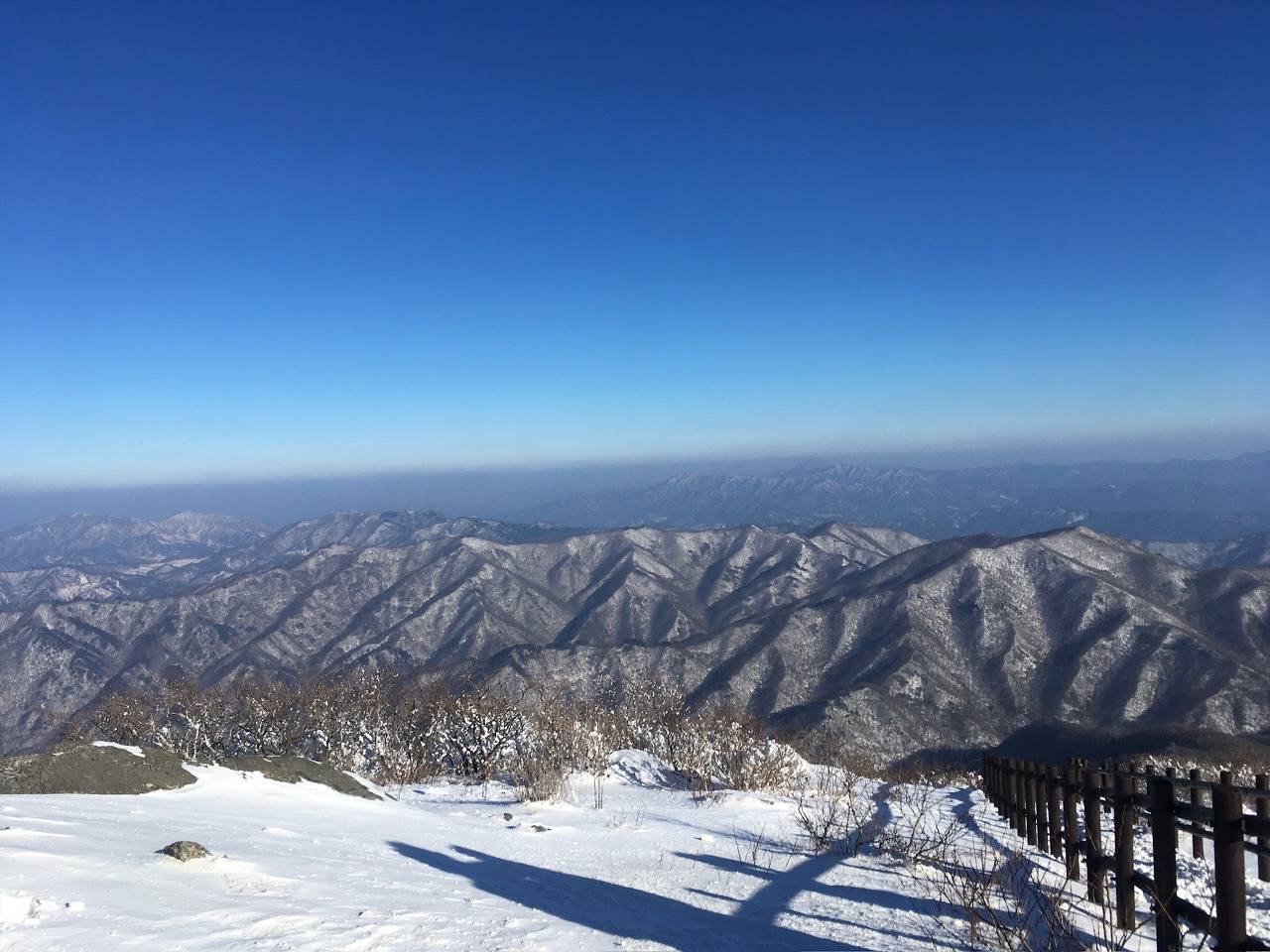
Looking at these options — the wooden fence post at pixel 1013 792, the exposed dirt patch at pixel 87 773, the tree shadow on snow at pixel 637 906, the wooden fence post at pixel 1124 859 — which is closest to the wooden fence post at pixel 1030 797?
the wooden fence post at pixel 1013 792

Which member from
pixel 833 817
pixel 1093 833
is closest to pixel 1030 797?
pixel 833 817

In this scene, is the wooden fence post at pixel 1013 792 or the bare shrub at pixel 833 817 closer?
the bare shrub at pixel 833 817

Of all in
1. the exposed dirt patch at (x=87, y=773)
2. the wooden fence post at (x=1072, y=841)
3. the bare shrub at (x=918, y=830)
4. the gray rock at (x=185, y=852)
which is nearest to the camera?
the gray rock at (x=185, y=852)

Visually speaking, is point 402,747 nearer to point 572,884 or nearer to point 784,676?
point 572,884

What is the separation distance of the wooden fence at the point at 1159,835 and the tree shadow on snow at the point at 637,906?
86.9 inches

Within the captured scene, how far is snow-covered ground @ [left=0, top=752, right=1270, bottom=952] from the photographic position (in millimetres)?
4379

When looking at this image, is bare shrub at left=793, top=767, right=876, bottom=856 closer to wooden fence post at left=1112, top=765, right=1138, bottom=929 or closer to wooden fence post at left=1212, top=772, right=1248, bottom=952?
wooden fence post at left=1112, top=765, right=1138, bottom=929

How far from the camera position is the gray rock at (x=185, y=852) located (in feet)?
17.9

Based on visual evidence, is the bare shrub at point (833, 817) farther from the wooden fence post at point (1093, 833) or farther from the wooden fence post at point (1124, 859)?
the wooden fence post at point (1124, 859)

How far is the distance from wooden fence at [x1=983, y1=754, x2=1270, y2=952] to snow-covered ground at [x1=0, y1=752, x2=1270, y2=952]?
928 millimetres

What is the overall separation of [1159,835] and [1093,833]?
1.75 metres

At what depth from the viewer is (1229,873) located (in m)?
4.44

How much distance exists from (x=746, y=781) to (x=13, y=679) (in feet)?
700

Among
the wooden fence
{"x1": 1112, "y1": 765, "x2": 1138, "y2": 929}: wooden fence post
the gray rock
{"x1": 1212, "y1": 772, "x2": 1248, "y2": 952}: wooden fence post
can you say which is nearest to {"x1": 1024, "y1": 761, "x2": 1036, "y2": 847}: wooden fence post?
the wooden fence
